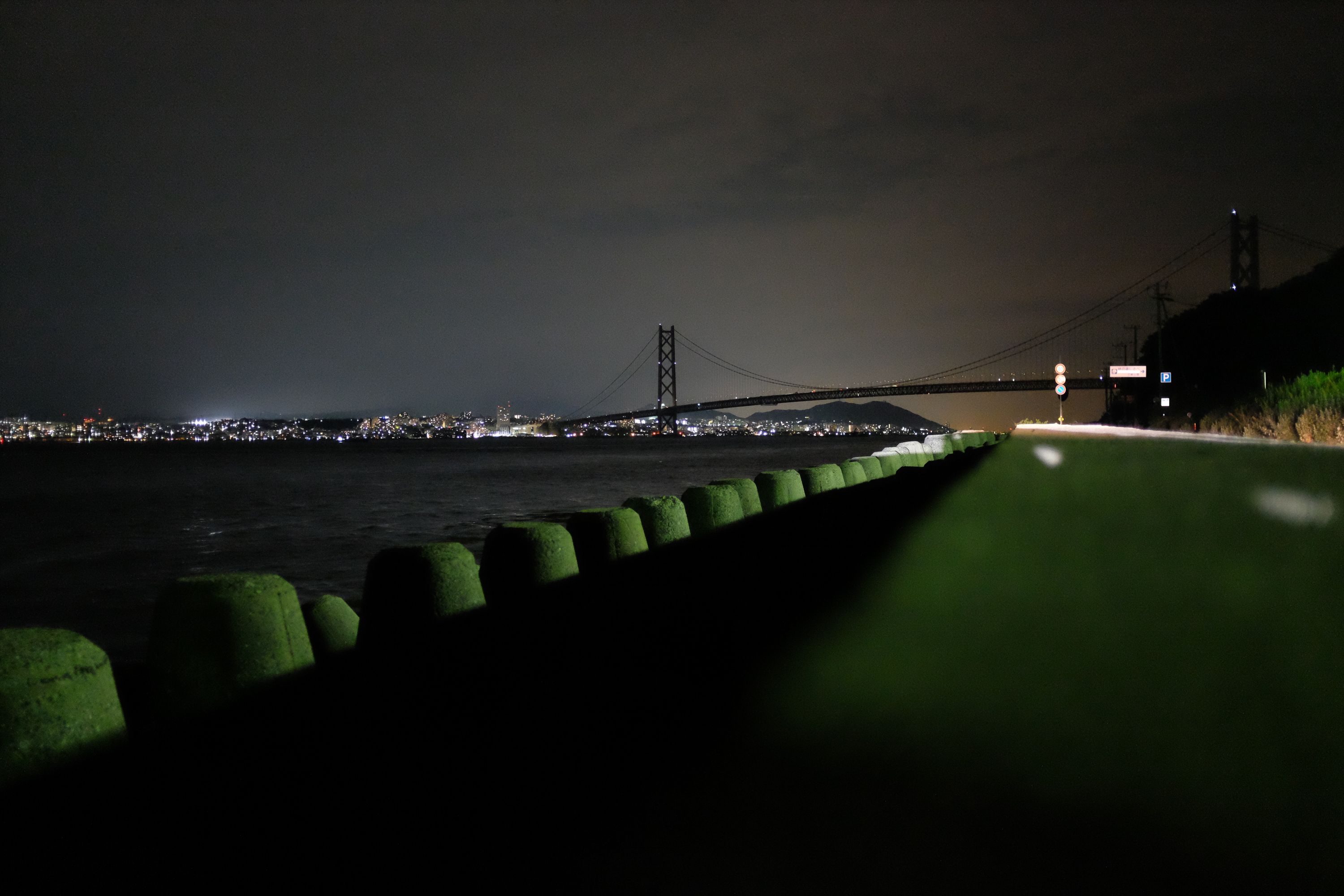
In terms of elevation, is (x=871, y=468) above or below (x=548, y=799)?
above

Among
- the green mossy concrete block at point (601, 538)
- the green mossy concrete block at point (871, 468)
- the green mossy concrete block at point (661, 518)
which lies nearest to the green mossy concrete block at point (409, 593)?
the green mossy concrete block at point (601, 538)

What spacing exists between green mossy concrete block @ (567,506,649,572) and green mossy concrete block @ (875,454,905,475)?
1150cm

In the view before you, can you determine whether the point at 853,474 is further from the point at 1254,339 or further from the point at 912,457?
the point at 1254,339

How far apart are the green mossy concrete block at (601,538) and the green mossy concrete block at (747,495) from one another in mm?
2529

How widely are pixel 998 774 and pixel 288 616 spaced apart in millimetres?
2814

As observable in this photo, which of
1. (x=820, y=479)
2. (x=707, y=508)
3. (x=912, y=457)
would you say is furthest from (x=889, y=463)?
(x=707, y=508)

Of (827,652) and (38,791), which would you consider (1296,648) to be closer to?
(827,652)

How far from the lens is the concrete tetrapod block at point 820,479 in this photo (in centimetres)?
1255

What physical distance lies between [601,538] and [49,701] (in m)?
3.91

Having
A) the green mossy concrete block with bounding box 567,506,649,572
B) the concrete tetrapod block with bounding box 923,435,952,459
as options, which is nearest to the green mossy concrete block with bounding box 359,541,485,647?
the green mossy concrete block with bounding box 567,506,649,572

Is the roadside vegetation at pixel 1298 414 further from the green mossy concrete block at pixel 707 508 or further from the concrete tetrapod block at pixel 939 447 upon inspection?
the green mossy concrete block at pixel 707 508

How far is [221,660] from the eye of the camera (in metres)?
3.61

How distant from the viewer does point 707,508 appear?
8586 mm

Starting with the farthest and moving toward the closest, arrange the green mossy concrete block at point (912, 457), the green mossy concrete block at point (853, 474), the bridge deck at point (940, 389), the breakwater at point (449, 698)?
the bridge deck at point (940, 389)
the green mossy concrete block at point (912, 457)
the green mossy concrete block at point (853, 474)
the breakwater at point (449, 698)
